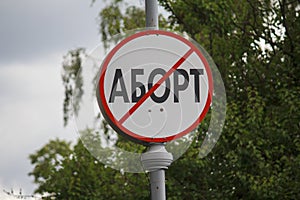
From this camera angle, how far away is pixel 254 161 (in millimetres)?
6000

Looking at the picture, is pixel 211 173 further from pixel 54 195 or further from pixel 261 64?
pixel 54 195

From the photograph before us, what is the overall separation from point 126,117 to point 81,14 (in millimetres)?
7448

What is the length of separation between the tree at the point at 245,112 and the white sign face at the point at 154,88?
12.0 feet

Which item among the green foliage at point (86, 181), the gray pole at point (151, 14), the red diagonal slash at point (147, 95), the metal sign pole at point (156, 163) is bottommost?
the metal sign pole at point (156, 163)

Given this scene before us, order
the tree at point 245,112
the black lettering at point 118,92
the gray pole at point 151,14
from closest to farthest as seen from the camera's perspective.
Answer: the black lettering at point 118,92 → the gray pole at point 151,14 → the tree at point 245,112

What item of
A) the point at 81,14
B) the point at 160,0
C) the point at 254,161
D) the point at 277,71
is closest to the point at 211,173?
the point at 254,161

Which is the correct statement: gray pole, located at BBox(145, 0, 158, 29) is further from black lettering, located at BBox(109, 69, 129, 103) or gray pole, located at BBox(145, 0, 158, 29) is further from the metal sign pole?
the metal sign pole

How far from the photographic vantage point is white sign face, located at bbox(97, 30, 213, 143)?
178 cm

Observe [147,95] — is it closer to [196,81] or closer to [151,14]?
[196,81]

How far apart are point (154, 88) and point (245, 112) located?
4.76 metres

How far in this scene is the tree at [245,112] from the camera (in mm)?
5938

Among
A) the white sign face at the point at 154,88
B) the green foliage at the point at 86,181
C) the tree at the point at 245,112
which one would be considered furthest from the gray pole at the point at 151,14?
the green foliage at the point at 86,181

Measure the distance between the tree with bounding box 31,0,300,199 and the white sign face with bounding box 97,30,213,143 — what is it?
3.65 metres

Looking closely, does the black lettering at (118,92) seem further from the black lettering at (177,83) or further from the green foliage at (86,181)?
the green foliage at (86,181)
